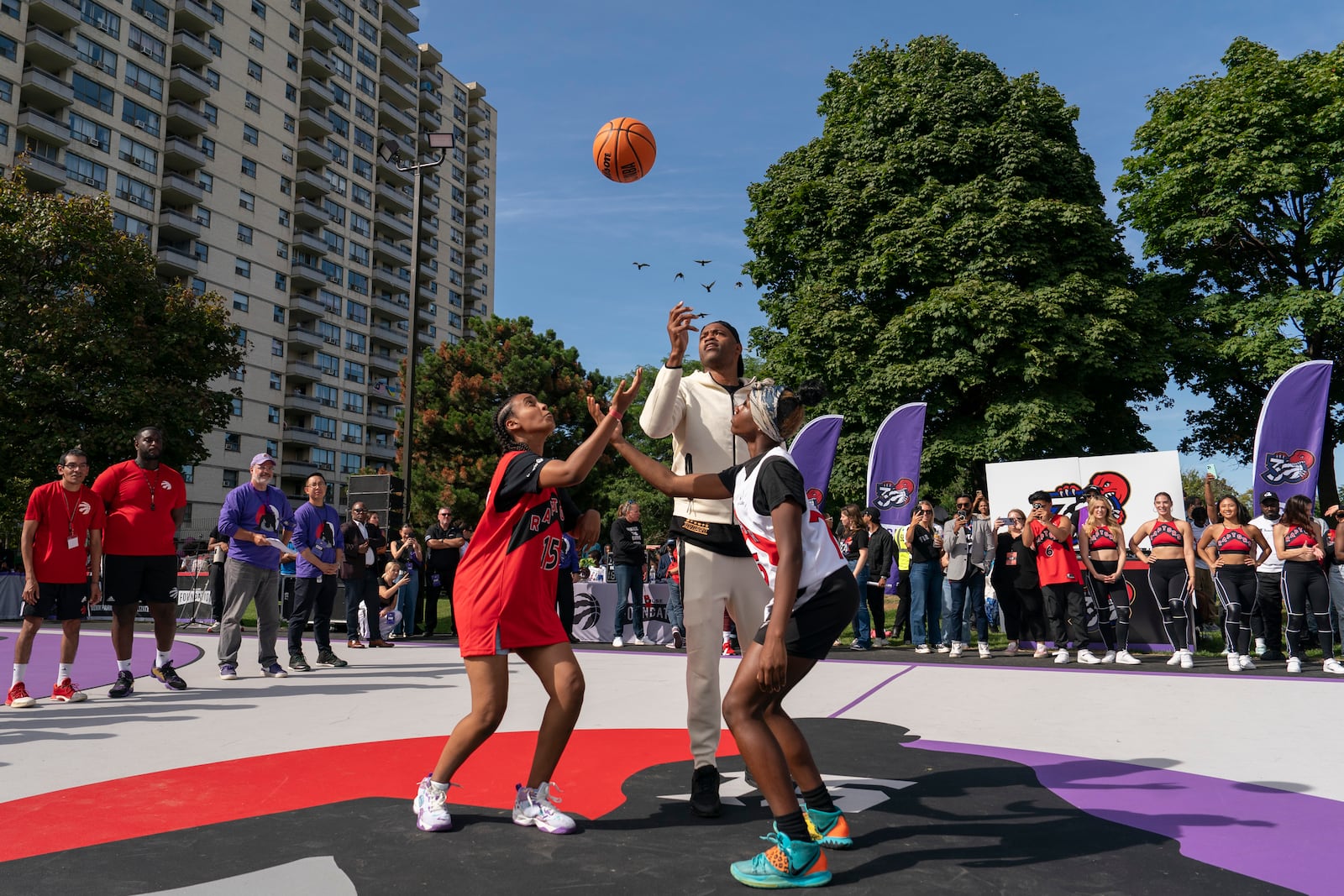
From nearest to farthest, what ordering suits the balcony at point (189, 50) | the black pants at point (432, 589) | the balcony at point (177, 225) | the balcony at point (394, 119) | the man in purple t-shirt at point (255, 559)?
the man in purple t-shirt at point (255, 559), the black pants at point (432, 589), the balcony at point (177, 225), the balcony at point (189, 50), the balcony at point (394, 119)

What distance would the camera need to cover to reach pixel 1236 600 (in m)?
10.0

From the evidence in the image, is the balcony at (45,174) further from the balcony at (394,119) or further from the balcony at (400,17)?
the balcony at (400,17)

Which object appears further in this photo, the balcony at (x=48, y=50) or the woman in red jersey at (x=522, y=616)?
the balcony at (x=48, y=50)

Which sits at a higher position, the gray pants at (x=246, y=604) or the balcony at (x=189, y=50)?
the balcony at (x=189, y=50)

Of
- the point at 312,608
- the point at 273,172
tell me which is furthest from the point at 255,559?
the point at 273,172

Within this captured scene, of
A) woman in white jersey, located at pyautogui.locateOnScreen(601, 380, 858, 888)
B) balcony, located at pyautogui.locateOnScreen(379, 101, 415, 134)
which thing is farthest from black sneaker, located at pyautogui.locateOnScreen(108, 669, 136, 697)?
balcony, located at pyautogui.locateOnScreen(379, 101, 415, 134)

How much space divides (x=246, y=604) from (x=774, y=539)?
7.24 m

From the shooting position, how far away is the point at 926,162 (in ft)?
75.8

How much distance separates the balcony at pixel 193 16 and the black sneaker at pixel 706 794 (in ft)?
199

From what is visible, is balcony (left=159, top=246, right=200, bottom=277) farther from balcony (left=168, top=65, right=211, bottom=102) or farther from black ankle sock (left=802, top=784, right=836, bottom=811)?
black ankle sock (left=802, top=784, right=836, bottom=811)

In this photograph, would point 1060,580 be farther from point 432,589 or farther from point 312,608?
point 432,589

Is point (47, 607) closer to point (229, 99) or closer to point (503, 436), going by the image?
point (503, 436)

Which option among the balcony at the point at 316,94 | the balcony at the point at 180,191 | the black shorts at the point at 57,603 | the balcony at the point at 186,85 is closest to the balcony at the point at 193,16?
the balcony at the point at 186,85

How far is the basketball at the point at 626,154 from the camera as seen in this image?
636 cm
